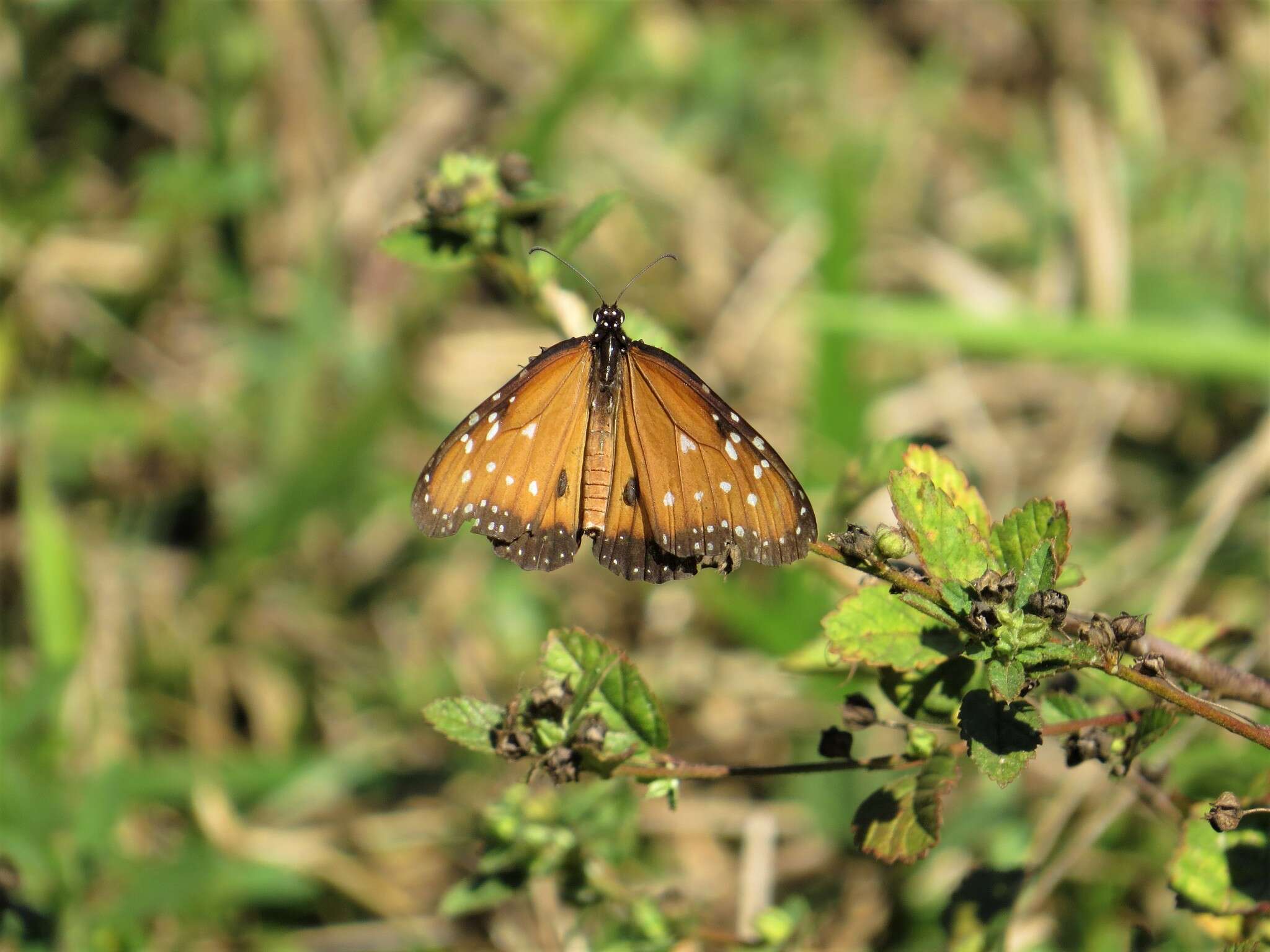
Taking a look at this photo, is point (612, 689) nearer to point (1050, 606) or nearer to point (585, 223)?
point (1050, 606)

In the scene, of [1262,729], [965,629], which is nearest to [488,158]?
[965,629]

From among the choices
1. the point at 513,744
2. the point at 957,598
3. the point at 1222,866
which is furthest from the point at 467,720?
the point at 1222,866

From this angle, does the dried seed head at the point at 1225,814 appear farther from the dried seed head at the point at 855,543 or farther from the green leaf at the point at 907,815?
the dried seed head at the point at 855,543

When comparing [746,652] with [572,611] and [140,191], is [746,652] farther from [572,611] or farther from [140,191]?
[140,191]

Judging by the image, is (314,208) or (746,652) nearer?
(746,652)

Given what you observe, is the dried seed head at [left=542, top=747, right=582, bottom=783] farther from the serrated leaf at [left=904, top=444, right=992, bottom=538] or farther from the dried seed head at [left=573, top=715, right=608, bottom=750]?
the serrated leaf at [left=904, top=444, right=992, bottom=538]
